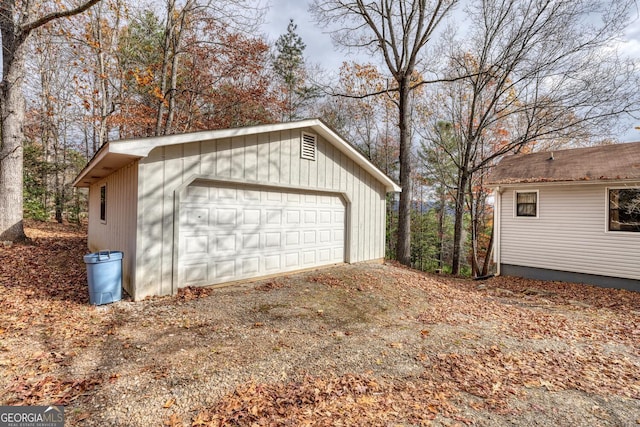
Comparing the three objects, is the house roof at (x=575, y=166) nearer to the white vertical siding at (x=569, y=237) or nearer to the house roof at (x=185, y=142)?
the white vertical siding at (x=569, y=237)

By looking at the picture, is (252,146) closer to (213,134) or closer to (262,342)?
(213,134)

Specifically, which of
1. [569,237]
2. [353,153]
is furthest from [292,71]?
[569,237]

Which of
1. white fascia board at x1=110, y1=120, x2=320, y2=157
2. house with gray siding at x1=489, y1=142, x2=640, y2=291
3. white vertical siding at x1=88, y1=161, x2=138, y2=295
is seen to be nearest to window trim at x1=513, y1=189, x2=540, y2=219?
house with gray siding at x1=489, y1=142, x2=640, y2=291

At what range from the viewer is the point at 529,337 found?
15.1 feet

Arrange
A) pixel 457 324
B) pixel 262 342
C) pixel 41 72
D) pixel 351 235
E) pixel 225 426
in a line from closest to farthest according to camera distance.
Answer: pixel 225 426 < pixel 262 342 < pixel 457 324 < pixel 351 235 < pixel 41 72

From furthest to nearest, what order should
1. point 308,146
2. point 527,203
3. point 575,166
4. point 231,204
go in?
point 527,203 < point 575,166 < point 308,146 < point 231,204

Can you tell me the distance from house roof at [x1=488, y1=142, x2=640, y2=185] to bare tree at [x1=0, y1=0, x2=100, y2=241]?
14.6 metres

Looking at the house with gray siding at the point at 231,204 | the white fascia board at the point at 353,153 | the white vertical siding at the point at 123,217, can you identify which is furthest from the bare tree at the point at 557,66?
the white vertical siding at the point at 123,217

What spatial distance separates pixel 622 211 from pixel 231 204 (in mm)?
11226

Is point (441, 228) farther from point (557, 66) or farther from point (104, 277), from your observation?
point (104, 277)

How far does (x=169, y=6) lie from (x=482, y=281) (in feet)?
51.1

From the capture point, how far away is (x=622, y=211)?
8.70 metres

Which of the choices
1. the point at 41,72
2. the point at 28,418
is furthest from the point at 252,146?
the point at 41,72

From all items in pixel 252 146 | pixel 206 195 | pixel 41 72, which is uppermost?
pixel 41 72
